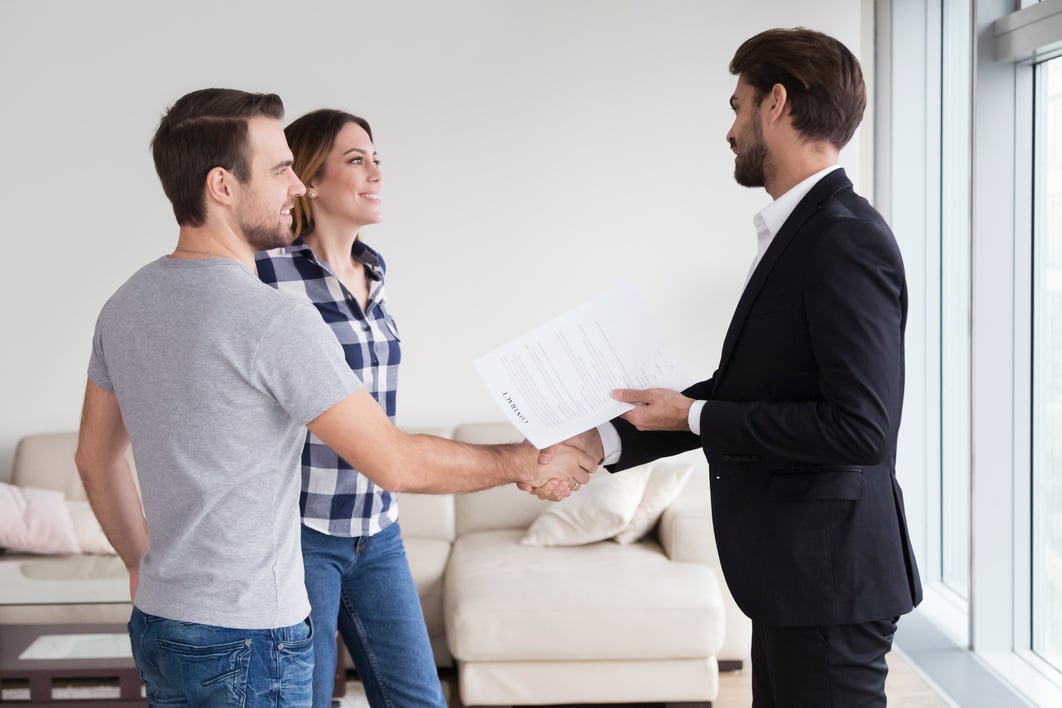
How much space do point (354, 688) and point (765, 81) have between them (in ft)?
8.48

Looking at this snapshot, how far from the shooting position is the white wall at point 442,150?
166 inches

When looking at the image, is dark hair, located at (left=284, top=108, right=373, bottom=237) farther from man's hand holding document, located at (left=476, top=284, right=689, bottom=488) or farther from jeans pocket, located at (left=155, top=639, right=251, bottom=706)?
jeans pocket, located at (left=155, top=639, right=251, bottom=706)

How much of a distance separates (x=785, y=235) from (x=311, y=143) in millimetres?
1024

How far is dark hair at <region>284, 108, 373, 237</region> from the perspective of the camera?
206cm

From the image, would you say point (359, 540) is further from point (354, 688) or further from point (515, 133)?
point (515, 133)

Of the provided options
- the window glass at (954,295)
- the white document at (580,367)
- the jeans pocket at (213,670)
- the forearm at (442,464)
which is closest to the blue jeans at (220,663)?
the jeans pocket at (213,670)

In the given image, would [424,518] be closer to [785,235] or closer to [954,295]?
[954,295]

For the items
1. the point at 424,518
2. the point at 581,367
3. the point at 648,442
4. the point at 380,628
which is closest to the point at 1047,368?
the point at 648,442

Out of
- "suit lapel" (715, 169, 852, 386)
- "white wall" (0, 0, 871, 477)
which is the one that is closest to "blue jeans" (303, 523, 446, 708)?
"suit lapel" (715, 169, 852, 386)

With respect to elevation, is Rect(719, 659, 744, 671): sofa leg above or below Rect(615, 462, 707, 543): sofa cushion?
below

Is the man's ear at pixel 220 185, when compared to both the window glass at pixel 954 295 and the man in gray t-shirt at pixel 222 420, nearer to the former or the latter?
the man in gray t-shirt at pixel 222 420

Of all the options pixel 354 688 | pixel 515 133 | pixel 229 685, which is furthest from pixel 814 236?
pixel 515 133

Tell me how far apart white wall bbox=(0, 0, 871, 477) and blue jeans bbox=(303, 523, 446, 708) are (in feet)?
7.75

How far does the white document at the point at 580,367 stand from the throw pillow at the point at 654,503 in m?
1.87
